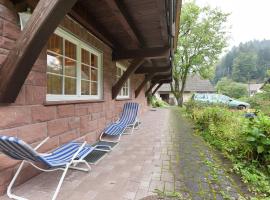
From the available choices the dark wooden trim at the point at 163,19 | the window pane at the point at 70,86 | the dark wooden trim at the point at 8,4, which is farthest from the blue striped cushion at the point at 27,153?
the dark wooden trim at the point at 163,19

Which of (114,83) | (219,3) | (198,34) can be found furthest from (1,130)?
(219,3)

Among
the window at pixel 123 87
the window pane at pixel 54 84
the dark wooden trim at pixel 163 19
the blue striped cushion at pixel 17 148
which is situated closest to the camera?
the blue striped cushion at pixel 17 148

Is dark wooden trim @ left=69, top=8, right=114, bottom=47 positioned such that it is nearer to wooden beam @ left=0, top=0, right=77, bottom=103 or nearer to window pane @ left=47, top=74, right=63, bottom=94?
window pane @ left=47, top=74, right=63, bottom=94

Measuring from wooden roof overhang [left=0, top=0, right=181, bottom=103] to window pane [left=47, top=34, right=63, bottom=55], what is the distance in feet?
1.47

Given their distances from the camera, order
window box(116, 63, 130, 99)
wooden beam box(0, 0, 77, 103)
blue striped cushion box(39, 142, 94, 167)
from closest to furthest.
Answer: wooden beam box(0, 0, 77, 103) < blue striped cushion box(39, 142, 94, 167) < window box(116, 63, 130, 99)

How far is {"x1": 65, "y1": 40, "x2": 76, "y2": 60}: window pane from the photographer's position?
11.1 feet

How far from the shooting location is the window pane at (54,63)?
2961mm

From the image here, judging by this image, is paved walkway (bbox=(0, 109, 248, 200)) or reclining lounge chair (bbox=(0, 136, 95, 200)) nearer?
reclining lounge chair (bbox=(0, 136, 95, 200))

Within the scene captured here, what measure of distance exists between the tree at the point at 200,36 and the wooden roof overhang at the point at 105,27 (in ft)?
50.3

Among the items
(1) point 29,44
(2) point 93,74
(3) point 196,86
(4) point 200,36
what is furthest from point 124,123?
(3) point 196,86

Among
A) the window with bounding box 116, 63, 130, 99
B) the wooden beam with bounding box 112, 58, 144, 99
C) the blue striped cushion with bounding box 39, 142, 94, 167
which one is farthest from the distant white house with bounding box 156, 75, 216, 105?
the blue striped cushion with bounding box 39, 142, 94, 167

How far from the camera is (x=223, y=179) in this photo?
2.54 meters

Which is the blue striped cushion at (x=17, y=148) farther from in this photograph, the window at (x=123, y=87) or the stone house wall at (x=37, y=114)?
the window at (x=123, y=87)

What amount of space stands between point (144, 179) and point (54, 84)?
201 cm
